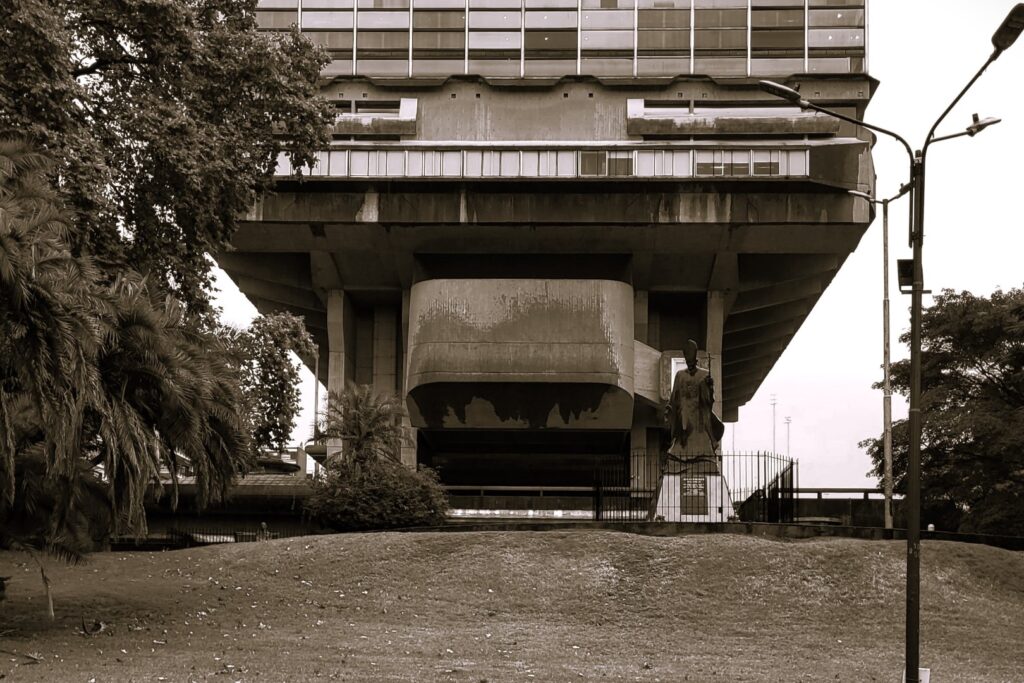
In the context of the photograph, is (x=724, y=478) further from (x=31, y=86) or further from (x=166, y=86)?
(x=31, y=86)

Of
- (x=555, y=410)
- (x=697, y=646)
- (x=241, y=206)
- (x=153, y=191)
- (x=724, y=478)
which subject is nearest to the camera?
(x=697, y=646)

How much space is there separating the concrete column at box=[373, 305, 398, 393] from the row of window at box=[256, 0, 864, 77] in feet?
34.5

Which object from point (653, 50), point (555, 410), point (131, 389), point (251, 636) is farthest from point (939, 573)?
point (653, 50)

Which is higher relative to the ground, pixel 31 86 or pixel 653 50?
pixel 653 50

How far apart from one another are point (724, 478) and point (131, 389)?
14969 millimetres

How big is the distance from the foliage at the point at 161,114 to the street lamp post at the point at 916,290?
11.7 meters

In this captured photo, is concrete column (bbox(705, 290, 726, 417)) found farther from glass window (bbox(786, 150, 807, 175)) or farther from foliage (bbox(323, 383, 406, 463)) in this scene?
foliage (bbox(323, 383, 406, 463))

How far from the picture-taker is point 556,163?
50875 mm

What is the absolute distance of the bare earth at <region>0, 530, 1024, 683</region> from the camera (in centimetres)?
1809

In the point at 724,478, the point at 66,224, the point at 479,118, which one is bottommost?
the point at 724,478

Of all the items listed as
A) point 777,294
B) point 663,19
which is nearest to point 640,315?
point 777,294

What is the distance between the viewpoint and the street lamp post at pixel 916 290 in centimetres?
1461

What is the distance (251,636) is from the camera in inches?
794

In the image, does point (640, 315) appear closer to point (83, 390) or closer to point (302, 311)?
point (302, 311)
